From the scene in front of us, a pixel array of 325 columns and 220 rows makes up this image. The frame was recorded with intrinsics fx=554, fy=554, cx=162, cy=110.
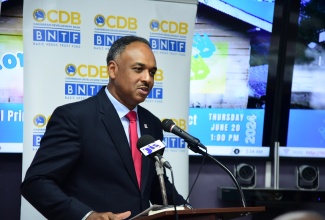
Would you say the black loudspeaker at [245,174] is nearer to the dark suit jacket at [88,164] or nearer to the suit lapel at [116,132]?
the dark suit jacket at [88,164]

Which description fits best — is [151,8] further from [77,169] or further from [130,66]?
[77,169]

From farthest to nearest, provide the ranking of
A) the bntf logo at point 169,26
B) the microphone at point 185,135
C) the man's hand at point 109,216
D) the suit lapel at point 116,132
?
the bntf logo at point 169,26 → the suit lapel at point 116,132 → the microphone at point 185,135 → the man's hand at point 109,216

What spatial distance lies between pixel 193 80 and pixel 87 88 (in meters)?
1.20

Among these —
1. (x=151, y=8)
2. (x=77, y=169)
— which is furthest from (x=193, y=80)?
(x=77, y=169)

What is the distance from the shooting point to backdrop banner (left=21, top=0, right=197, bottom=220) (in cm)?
402

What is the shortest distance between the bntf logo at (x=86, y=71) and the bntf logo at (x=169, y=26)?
1.72 feet

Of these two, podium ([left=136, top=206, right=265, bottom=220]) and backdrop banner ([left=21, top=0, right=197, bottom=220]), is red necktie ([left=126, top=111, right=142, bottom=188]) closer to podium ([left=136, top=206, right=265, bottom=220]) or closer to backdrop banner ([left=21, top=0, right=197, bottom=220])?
podium ([left=136, top=206, right=265, bottom=220])

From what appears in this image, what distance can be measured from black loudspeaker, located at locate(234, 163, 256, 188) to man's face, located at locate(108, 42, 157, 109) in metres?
2.08

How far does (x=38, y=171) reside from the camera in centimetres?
280

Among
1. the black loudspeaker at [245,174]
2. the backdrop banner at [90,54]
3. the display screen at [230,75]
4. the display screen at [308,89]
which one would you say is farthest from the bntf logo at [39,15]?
the display screen at [308,89]

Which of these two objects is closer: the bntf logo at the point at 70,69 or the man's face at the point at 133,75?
the man's face at the point at 133,75

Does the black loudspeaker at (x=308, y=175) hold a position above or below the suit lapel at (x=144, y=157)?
below

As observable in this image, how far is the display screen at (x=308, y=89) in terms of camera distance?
204 inches

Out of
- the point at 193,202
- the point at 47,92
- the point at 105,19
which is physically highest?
the point at 105,19
